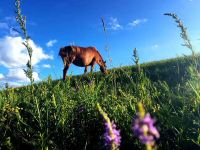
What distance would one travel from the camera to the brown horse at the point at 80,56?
978 inches

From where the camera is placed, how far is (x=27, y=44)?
4.41 m

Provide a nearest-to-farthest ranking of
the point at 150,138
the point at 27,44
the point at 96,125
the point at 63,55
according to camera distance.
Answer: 1. the point at 150,138
2. the point at 27,44
3. the point at 96,125
4. the point at 63,55

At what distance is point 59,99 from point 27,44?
0.98 metres

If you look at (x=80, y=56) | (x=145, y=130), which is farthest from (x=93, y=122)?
(x=80, y=56)

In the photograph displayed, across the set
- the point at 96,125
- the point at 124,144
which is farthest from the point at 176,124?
the point at 96,125

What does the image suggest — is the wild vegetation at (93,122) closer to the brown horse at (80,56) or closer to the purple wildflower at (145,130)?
the purple wildflower at (145,130)

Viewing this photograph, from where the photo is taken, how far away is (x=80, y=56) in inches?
1025

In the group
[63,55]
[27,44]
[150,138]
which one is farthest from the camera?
[63,55]

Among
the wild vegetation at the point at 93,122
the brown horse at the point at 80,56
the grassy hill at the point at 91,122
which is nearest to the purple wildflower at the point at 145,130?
the wild vegetation at the point at 93,122

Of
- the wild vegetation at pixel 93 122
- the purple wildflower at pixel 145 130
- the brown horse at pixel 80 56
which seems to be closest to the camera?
the purple wildflower at pixel 145 130

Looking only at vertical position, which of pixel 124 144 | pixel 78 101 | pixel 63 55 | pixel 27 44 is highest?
pixel 63 55

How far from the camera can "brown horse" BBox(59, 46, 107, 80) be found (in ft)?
81.5

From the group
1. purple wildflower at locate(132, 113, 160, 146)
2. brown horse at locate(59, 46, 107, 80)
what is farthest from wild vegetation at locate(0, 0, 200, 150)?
brown horse at locate(59, 46, 107, 80)

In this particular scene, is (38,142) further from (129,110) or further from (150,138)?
(150,138)
